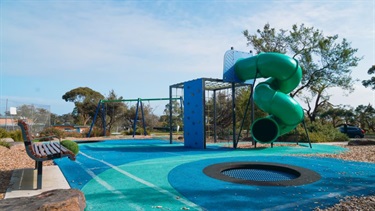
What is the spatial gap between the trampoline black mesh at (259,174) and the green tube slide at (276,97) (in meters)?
3.00

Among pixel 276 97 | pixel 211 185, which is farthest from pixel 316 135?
pixel 211 185

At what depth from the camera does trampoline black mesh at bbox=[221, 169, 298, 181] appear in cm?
617

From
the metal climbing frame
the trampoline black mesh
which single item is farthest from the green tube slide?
the trampoline black mesh

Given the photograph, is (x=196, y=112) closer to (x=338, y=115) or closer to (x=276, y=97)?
(x=276, y=97)

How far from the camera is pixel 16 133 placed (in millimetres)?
15531

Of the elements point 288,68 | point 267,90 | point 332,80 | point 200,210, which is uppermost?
point 332,80

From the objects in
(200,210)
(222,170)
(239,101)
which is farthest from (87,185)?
(239,101)

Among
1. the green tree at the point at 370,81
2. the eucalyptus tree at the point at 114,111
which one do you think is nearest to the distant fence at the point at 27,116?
the eucalyptus tree at the point at 114,111

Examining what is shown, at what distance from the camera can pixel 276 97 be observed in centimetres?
945

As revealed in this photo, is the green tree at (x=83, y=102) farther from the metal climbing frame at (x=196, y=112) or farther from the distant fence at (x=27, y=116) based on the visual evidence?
the metal climbing frame at (x=196, y=112)

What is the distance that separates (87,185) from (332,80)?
82.1 ft

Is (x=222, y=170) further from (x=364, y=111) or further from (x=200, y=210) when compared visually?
(x=364, y=111)

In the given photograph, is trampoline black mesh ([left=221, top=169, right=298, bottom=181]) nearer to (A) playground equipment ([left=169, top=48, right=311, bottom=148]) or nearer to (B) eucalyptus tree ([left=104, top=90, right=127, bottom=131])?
(A) playground equipment ([left=169, top=48, right=311, bottom=148])

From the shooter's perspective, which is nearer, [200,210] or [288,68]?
[200,210]
